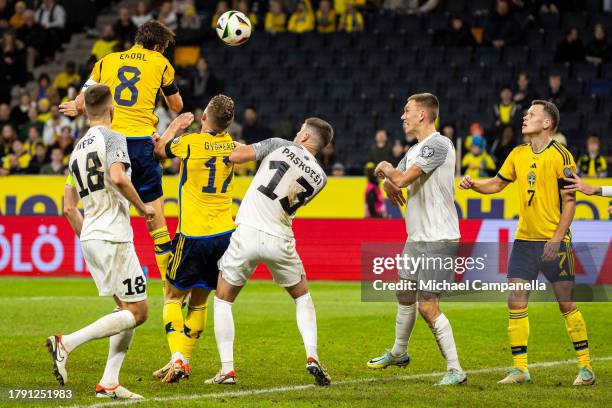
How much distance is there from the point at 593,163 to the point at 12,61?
47.5 feet

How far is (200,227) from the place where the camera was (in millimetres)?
9422

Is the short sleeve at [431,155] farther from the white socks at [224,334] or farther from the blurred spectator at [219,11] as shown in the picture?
the blurred spectator at [219,11]

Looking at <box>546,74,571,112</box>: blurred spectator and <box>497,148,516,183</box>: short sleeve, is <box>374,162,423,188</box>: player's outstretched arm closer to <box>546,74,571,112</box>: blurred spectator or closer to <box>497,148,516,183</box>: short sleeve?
<box>497,148,516,183</box>: short sleeve

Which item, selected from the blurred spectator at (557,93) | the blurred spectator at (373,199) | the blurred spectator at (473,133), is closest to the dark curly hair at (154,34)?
the blurred spectator at (373,199)

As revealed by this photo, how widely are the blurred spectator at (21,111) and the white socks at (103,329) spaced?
17532 millimetres

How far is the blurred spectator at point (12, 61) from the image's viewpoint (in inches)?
1057

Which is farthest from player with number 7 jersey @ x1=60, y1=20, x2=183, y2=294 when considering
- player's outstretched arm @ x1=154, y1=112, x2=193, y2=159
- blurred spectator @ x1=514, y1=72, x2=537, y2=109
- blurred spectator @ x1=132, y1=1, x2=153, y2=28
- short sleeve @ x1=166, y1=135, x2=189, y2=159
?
blurred spectator @ x1=132, y1=1, x2=153, y2=28

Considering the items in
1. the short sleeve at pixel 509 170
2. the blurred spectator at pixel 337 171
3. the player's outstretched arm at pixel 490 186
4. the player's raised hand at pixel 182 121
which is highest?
the player's raised hand at pixel 182 121

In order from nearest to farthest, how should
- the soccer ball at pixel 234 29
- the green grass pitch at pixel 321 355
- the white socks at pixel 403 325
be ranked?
the green grass pitch at pixel 321 355 → the white socks at pixel 403 325 → the soccer ball at pixel 234 29

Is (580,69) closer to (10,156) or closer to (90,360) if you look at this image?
Answer: (10,156)

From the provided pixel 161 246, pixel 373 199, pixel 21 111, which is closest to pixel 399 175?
pixel 161 246

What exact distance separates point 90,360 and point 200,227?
6.62ft

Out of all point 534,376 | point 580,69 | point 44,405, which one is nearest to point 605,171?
point 580,69

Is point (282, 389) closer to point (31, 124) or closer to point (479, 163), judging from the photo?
point (479, 163)
